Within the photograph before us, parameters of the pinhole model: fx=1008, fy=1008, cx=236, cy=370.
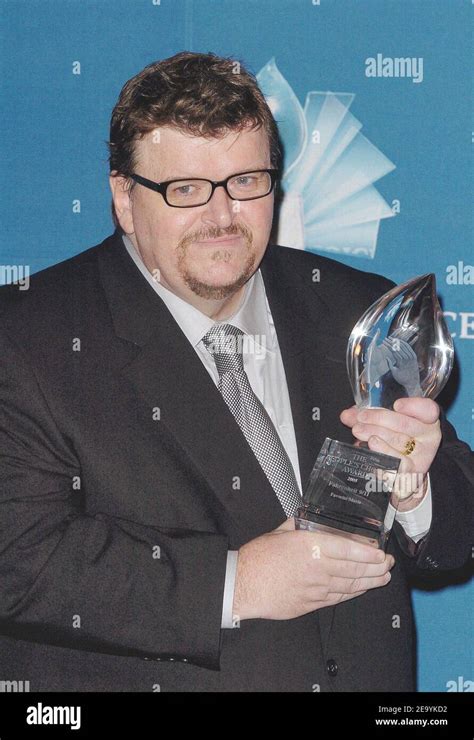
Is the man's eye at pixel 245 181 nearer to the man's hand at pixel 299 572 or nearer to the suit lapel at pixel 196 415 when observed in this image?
the suit lapel at pixel 196 415

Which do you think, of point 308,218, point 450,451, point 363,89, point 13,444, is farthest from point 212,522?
point 363,89

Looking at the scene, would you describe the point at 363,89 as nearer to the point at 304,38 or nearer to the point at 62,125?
the point at 304,38

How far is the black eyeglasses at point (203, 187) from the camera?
6.37ft

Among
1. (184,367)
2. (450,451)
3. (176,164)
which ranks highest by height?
(176,164)

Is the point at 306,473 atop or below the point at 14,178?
below

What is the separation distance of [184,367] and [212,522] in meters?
0.31

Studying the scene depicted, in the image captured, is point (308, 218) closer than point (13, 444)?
No

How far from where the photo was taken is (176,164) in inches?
76.2

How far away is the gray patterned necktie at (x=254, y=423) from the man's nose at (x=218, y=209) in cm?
26

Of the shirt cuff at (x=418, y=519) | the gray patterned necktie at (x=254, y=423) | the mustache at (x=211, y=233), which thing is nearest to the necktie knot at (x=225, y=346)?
the gray patterned necktie at (x=254, y=423)

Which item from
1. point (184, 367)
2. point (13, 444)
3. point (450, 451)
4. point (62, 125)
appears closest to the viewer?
point (13, 444)

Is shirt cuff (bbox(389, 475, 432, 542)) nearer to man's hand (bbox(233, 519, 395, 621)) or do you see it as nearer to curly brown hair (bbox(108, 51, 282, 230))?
man's hand (bbox(233, 519, 395, 621))

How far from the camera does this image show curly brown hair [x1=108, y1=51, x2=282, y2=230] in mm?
1930

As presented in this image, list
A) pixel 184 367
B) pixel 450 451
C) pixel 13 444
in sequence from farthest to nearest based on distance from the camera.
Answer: pixel 450 451 < pixel 184 367 < pixel 13 444
